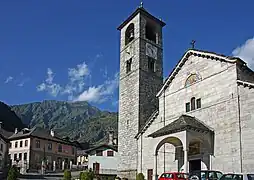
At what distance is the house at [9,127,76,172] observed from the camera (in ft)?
205

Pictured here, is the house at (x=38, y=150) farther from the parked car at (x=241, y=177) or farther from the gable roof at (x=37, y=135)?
the parked car at (x=241, y=177)

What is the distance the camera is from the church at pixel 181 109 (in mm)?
26062

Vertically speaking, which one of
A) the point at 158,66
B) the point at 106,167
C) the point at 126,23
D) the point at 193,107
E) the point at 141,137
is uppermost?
the point at 126,23

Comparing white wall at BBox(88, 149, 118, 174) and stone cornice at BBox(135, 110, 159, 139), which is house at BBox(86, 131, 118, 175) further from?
stone cornice at BBox(135, 110, 159, 139)

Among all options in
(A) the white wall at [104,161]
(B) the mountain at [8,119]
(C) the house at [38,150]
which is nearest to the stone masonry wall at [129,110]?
(A) the white wall at [104,161]

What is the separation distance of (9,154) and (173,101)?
149 ft

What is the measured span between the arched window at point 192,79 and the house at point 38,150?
35.2 metres

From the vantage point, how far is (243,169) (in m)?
24.8

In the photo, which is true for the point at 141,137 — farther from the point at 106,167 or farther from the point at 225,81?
the point at 106,167

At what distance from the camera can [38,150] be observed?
212 feet

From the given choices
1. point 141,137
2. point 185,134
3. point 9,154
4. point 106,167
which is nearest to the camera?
point 185,134

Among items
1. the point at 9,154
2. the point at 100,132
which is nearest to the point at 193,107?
the point at 9,154

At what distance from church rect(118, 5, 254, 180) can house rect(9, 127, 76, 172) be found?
25936mm

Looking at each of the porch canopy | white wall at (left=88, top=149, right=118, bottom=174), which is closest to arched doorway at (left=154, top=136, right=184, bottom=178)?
the porch canopy
